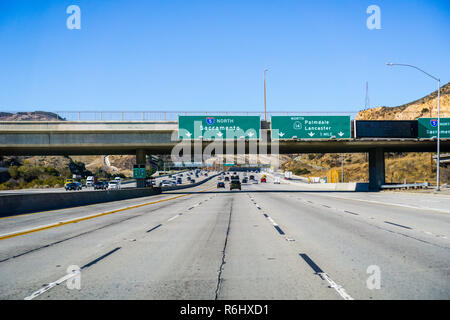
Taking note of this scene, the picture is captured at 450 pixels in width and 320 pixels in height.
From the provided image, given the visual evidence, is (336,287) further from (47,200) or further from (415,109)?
(415,109)

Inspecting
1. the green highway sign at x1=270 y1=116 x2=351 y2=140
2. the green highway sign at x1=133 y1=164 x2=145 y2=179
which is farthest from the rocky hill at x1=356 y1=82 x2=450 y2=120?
the green highway sign at x1=133 y1=164 x2=145 y2=179

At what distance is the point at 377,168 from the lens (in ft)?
168

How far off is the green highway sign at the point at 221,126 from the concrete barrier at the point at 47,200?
35.3ft

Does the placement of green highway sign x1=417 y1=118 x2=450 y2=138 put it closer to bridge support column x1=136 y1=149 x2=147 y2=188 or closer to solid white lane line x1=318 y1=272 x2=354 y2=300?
bridge support column x1=136 y1=149 x2=147 y2=188

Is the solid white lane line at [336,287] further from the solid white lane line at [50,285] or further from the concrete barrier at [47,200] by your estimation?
the concrete barrier at [47,200]

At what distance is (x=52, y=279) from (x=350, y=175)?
106541 mm

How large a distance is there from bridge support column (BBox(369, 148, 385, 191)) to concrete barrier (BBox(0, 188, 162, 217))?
30.6m

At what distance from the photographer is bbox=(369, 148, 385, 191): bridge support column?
50.6 m

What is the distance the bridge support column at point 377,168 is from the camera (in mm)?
50600

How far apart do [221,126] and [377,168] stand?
66.2 ft
